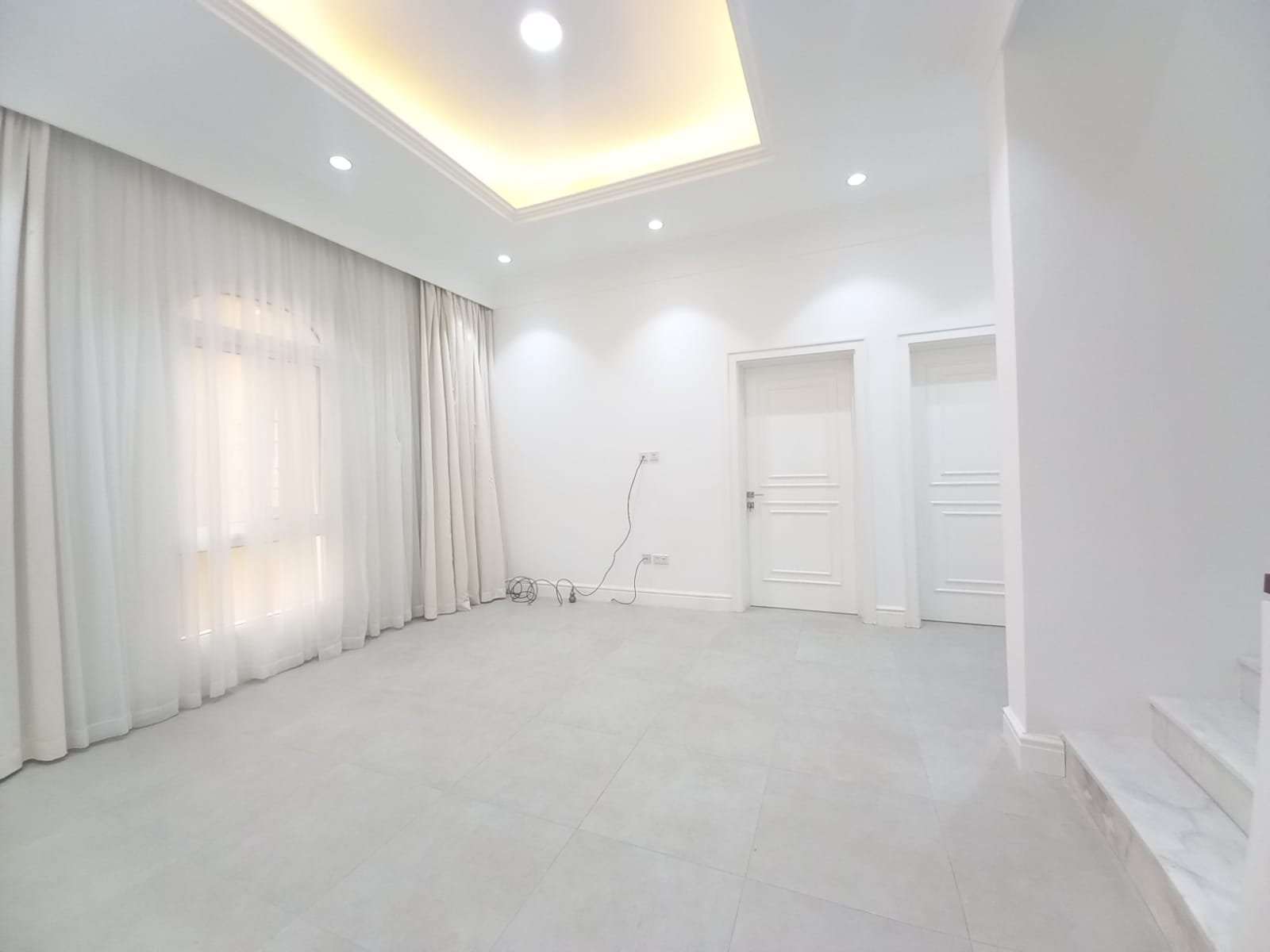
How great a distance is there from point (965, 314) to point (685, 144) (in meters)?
2.13

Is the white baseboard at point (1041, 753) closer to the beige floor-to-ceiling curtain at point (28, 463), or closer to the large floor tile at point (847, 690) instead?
the large floor tile at point (847, 690)

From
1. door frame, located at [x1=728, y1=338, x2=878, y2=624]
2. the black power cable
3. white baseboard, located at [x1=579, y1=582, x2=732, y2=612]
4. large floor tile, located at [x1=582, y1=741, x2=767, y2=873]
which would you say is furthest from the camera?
the black power cable

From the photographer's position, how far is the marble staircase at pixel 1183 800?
102 centimetres

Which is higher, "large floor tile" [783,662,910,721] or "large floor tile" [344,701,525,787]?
"large floor tile" [344,701,525,787]

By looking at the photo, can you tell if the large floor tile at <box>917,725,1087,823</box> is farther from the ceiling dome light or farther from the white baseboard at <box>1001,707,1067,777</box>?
the ceiling dome light

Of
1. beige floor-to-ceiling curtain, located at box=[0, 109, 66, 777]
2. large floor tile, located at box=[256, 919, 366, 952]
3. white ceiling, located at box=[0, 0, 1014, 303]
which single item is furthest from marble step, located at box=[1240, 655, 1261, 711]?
beige floor-to-ceiling curtain, located at box=[0, 109, 66, 777]

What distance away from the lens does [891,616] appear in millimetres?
3137

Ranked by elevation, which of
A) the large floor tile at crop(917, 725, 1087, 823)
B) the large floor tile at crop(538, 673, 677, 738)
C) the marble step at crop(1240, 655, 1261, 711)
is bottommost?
the large floor tile at crop(917, 725, 1087, 823)

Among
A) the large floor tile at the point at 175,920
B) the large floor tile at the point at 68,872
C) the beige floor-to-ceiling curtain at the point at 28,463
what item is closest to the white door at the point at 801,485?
the large floor tile at the point at 175,920

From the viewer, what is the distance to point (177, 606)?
2314 millimetres

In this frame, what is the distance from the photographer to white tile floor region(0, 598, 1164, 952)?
3.74 feet

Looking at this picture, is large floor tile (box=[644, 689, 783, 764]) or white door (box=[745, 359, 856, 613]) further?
white door (box=[745, 359, 856, 613])

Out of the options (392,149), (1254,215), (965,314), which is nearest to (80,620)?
(392,149)

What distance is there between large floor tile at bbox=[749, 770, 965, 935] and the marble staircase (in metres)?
0.44
